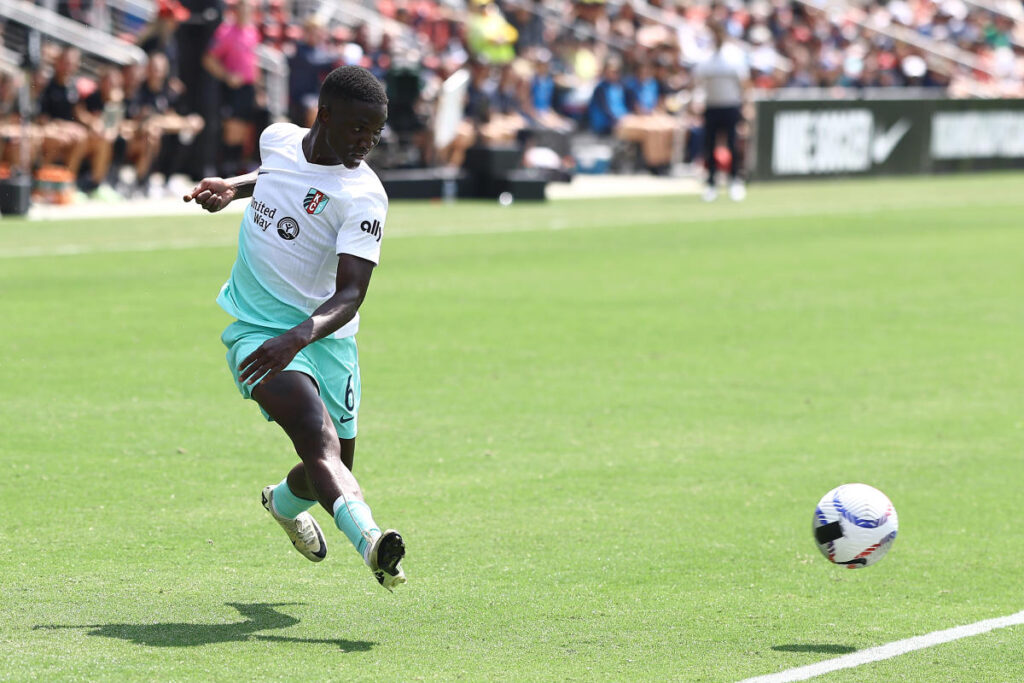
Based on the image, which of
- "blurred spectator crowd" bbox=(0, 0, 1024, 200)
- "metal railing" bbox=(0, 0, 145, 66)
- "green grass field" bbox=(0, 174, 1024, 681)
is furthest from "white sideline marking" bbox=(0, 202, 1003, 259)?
"metal railing" bbox=(0, 0, 145, 66)

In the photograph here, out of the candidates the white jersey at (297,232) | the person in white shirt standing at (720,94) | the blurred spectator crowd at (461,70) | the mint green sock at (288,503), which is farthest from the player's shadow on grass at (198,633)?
the person in white shirt standing at (720,94)

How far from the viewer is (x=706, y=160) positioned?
27.0 meters

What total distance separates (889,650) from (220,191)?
307 centimetres

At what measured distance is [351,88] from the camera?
5.88 meters

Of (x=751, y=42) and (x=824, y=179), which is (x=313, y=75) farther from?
(x=751, y=42)

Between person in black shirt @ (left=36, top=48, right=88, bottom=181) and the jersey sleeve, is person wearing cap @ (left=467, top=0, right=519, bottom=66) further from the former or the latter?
the jersey sleeve

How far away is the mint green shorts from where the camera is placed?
239 inches

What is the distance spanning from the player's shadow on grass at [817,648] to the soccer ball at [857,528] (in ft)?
2.14

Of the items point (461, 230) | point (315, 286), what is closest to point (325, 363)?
point (315, 286)

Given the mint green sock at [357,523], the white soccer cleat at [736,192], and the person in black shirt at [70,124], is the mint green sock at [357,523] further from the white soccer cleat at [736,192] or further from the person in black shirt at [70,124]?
the white soccer cleat at [736,192]

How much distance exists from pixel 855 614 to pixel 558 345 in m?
6.61

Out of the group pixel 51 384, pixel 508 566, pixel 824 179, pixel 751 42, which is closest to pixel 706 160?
pixel 824 179

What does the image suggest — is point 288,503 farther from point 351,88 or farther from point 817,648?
point 817,648

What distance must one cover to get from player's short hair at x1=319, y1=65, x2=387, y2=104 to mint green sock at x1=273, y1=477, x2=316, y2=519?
1514mm
